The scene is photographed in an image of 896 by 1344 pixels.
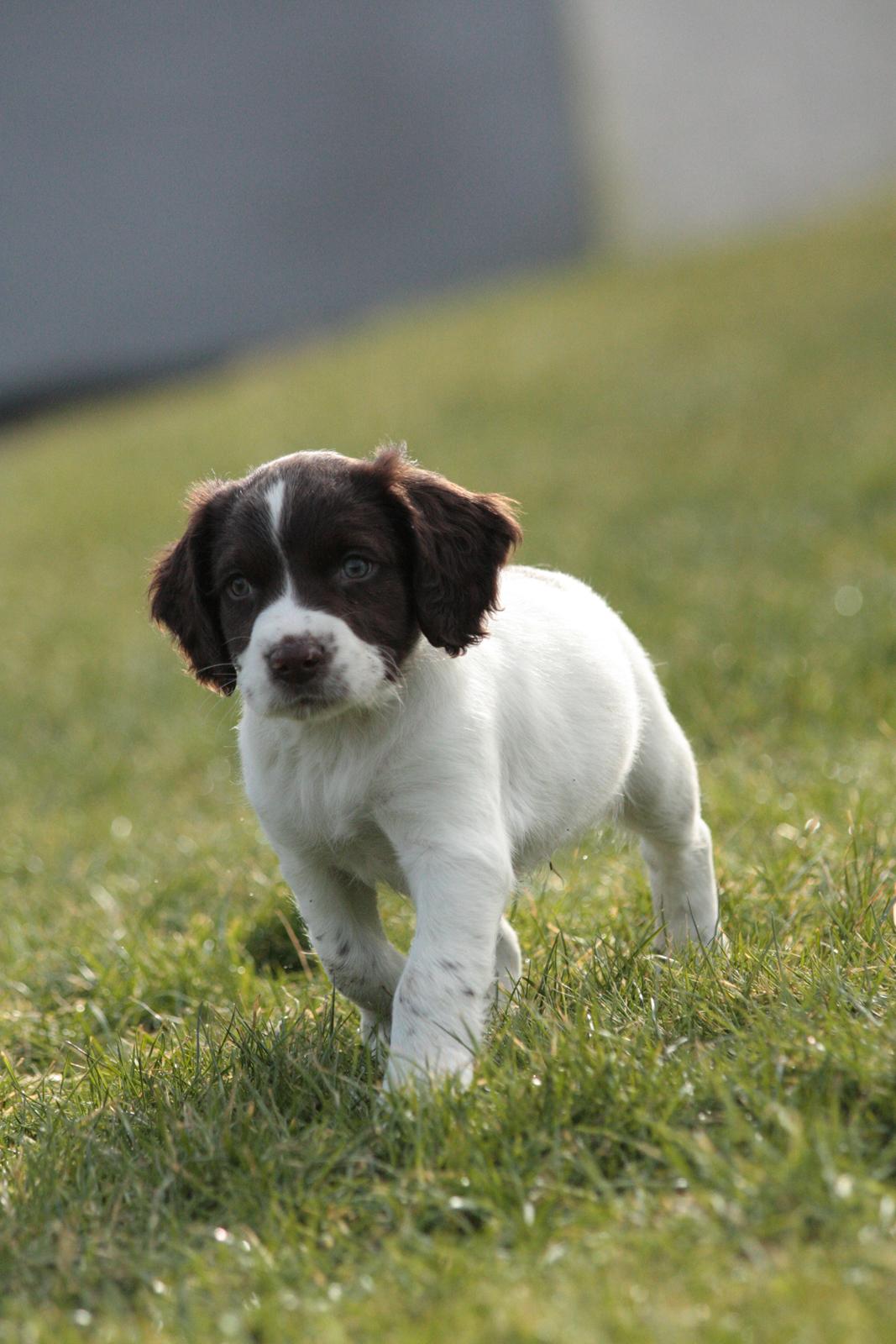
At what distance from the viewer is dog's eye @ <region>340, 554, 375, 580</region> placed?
330cm

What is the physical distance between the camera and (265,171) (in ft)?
81.9

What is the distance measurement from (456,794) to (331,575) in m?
0.53

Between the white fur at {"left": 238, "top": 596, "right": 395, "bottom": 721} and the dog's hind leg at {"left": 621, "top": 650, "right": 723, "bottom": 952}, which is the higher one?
the white fur at {"left": 238, "top": 596, "right": 395, "bottom": 721}

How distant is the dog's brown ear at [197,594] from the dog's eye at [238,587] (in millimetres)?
145

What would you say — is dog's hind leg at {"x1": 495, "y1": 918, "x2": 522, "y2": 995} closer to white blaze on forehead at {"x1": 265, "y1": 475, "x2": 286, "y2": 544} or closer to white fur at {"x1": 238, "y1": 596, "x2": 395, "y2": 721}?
white fur at {"x1": 238, "y1": 596, "x2": 395, "y2": 721}

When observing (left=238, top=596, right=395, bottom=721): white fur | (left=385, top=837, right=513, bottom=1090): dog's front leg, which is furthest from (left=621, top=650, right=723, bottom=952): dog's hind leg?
(left=238, top=596, right=395, bottom=721): white fur

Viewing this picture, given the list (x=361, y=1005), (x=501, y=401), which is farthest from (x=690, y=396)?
(x=361, y=1005)

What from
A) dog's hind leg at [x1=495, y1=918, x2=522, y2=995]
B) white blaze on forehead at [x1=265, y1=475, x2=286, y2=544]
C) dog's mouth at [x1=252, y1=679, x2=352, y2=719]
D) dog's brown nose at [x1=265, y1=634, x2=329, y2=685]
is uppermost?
white blaze on forehead at [x1=265, y1=475, x2=286, y2=544]

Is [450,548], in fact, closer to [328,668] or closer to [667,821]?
[328,668]

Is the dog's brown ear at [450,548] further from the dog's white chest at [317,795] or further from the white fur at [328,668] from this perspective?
the dog's white chest at [317,795]

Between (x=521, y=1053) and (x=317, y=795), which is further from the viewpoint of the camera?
(x=317, y=795)

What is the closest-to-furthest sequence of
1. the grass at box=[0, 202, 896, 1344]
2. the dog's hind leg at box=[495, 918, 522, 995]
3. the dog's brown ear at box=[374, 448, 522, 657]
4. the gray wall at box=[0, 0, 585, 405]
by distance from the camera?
the grass at box=[0, 202, 896, 1344] → the dog's brown ear at box=[374, 448, 522, 657] → the dog's hind leg at box=[495, 918, 522, 995] → the gray wall at box=[0, 0, 585, 405]

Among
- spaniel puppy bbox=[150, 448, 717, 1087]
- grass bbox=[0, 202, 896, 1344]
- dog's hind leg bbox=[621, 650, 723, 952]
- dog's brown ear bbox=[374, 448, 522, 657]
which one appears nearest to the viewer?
grass bbox=[0, 202, 896, 1344]

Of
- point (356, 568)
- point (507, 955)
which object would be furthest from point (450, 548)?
point (507, 955)
